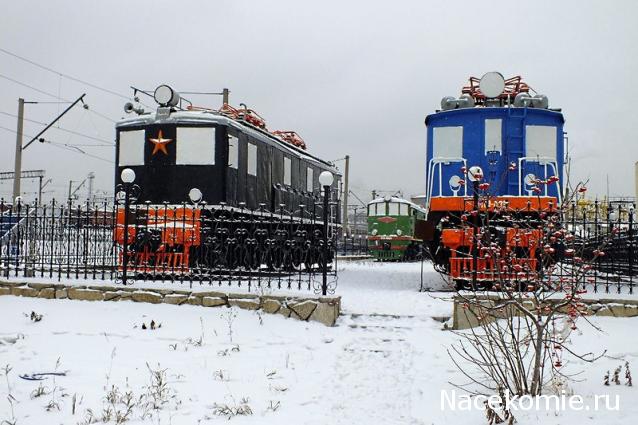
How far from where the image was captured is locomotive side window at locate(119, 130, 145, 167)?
41.0 ft

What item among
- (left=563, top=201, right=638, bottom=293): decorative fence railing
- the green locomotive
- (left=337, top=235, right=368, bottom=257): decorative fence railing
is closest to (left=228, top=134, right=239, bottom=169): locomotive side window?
(left=563, top=201, right=638, bottom=293): decorative fence railing

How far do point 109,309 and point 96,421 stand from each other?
12.4ft

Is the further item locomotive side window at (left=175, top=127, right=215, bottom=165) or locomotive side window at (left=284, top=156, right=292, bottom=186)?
locomotive side window at (left=284, top=156, right=292, bottom=186)

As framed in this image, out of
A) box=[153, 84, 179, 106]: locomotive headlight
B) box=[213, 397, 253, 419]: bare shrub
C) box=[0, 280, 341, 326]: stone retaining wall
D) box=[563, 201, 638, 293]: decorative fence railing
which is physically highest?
box=[153, 84, 179, 106]: locomotive headlight

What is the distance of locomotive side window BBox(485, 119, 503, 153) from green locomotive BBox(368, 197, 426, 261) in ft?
52.7

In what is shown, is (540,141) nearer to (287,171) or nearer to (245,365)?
(287,171)

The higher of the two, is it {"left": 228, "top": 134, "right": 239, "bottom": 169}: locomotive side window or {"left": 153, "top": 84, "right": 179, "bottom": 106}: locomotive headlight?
{"left": 153, "top": 84, "right": 179, "bottom": 106}: locomotive headlight

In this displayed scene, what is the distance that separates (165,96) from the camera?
12.5 meters

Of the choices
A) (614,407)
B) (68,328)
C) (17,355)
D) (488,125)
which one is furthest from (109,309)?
(488,125)

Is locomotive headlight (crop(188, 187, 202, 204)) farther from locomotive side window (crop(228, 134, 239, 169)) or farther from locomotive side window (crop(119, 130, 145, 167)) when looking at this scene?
locomotive side window (crop(119, 130, 145, 167))

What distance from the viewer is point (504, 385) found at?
5.06m

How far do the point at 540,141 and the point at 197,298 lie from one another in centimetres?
747

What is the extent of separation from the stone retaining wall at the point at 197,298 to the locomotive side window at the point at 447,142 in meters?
4.87

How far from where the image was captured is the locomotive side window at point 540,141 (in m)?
11.3
